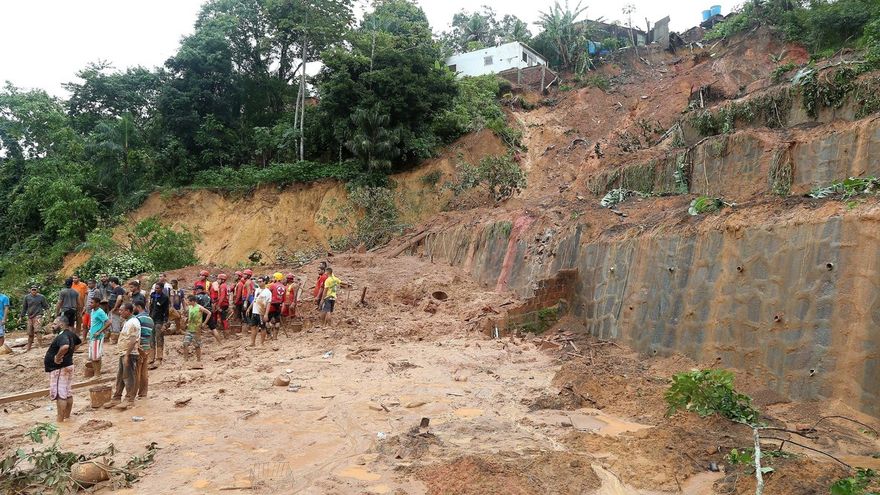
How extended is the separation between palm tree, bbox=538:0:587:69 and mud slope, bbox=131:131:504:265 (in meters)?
14.7

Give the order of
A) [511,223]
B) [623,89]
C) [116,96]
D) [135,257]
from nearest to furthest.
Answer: [511,223] → [135,257] → [116,96] → [623,89]

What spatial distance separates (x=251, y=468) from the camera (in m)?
6.05

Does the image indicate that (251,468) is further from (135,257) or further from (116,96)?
(116,96)

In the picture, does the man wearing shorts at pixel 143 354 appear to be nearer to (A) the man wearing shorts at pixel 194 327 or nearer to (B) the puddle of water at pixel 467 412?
(A) the man wearing shorts at pixel 194 327

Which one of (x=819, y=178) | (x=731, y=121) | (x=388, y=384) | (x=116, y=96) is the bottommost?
(x=388, y=384)

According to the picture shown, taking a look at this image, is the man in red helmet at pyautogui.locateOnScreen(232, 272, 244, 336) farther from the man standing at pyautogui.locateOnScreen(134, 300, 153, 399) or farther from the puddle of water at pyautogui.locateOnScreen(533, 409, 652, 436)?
the puddle of water at pyautogui.locateOnScreen(533, 409, 652, 436)

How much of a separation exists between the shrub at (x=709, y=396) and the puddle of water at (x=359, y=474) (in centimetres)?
355

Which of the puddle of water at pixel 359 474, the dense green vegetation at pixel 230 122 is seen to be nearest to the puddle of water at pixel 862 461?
the puddle of water at pixel 359 474

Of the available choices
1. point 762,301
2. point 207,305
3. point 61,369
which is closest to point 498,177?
point 207,305

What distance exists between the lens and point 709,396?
22.5 ft

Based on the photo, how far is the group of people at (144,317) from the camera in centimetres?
846

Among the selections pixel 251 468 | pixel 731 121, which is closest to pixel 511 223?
pixel 731 121

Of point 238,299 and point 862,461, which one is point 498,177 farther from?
point 862,461

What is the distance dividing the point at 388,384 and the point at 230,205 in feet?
67.4
